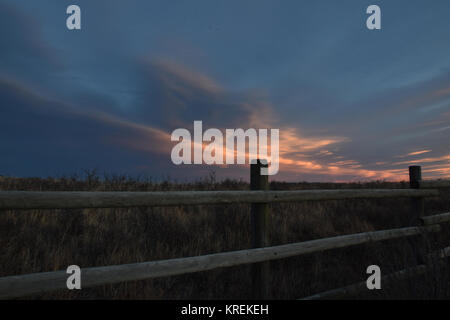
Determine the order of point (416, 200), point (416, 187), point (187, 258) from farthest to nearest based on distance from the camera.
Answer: point (416, 187) < point (416, 200) < point (187, 258)

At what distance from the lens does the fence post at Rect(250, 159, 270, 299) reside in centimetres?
361

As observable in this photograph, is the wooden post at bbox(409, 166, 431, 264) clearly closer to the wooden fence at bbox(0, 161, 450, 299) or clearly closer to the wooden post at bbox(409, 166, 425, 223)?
the wooden post at bbox(409, 166, 425, 223)

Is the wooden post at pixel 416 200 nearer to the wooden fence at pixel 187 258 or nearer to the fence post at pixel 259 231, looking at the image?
the wooden fence at pixel 187 258

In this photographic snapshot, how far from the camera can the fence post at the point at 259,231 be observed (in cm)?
361

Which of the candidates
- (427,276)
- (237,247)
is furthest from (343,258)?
(427,276)

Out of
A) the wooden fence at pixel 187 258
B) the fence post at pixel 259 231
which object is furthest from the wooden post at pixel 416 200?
the fence post at pixel 259 231

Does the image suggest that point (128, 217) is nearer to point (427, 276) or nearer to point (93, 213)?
point (93, 213)

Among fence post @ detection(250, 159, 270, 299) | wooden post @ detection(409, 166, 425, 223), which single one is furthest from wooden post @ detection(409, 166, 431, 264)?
fence post @ detection(250, 159, 270, 299)

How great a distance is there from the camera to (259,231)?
3668 millimetres

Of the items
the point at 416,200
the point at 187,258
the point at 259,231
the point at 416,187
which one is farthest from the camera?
the point at 416,187

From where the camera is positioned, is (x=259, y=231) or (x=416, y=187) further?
(x=416, y=187)

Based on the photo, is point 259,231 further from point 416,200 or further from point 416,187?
point 416,187

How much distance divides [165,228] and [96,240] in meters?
1.22

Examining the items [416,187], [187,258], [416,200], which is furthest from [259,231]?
[416,187]
